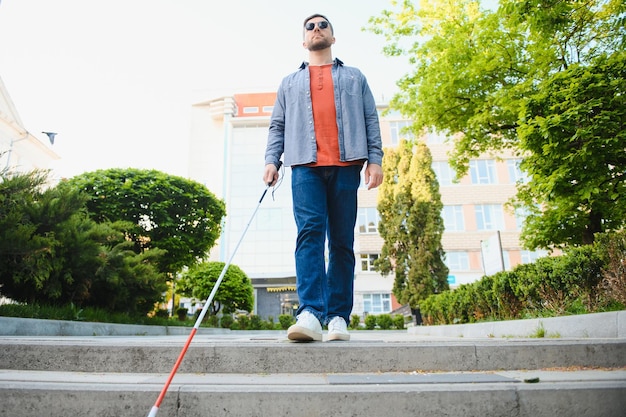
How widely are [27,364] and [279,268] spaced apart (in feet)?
115

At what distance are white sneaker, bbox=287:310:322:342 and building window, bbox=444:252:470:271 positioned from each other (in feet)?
99.3

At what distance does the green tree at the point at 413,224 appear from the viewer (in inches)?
893

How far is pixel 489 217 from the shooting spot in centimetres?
3222

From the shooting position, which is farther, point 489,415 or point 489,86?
point 489,86

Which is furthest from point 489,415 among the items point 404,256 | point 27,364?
point 404,256

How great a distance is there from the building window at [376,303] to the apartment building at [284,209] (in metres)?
0.08

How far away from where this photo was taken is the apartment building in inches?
1248

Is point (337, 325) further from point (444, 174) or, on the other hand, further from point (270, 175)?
point (444, 174)

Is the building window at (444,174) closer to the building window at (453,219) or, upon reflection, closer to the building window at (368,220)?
the building window at (453,219)

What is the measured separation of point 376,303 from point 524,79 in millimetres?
24501

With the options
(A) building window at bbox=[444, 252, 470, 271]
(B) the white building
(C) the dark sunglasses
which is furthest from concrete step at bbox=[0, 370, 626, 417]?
(A) building window at bbox=[444, 252, 470, 271]

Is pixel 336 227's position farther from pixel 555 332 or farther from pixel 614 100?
pixel 614 100

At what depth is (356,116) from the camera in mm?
3279

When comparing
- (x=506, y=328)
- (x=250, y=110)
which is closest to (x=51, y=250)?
(x=506, y=328)
